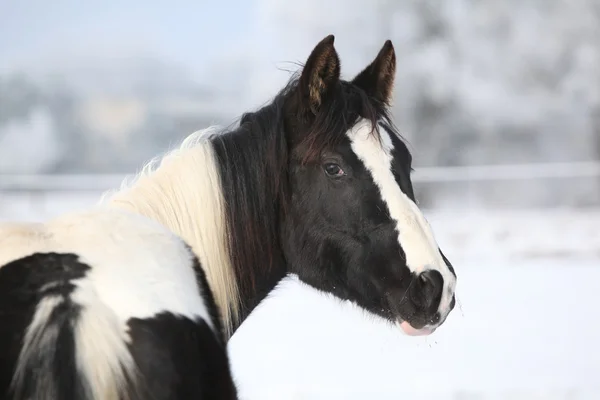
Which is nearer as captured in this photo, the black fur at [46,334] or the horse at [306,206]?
the black fur at [46,334]

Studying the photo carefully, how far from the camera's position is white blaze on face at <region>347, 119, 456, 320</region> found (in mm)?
2141

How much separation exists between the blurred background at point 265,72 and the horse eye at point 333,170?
11.7 meters

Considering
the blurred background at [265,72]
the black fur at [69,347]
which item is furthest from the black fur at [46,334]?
the blurred background at [265,72]

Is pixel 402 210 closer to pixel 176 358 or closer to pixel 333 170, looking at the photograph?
pixel 333 170

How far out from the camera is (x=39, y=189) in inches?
431

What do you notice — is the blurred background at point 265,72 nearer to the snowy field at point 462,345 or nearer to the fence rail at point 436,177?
the fence rail at point 436,177

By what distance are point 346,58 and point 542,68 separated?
4361 mm

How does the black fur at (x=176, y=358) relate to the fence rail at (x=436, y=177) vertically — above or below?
above

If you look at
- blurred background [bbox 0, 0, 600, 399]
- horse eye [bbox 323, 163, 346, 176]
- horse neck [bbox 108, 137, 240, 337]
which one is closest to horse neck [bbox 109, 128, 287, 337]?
horse neck [bbox 108, 137, 240, 337]

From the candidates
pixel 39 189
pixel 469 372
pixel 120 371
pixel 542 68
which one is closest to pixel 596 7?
pixel 542 68

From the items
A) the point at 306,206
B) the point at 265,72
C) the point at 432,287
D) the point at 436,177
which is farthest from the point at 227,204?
the point at 265,72

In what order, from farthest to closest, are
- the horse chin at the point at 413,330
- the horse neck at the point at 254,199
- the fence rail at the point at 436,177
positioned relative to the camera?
the fence rail at the point at 436,177
the horse neck at the point at 254,199
the horse chin at the point at 413,330

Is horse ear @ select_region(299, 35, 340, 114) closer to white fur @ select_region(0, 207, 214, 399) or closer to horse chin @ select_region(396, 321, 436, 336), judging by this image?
horse chin @ select_region(396, 321, 436, 336)

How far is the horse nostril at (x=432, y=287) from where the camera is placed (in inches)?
83.4
